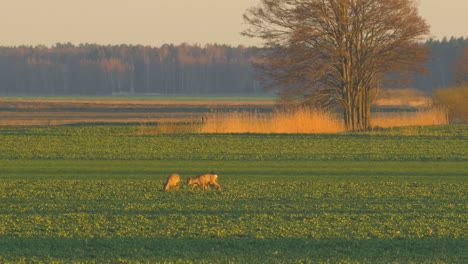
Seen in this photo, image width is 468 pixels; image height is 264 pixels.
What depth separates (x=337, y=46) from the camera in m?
37.0

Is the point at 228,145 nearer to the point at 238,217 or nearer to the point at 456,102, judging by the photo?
the point at 238,217

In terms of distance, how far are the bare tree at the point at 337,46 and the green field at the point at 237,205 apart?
343 inches

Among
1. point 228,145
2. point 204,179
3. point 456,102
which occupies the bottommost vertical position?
point 228,145

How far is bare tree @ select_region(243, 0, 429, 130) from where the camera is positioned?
117 ft

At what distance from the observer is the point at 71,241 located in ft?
36.0

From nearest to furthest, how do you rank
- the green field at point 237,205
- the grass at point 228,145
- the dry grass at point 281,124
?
the green field at point 237,205, the grass at point 228,145, the dry grass at point 281,124

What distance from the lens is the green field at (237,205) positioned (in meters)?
10.4

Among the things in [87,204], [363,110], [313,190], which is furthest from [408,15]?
[87,204]

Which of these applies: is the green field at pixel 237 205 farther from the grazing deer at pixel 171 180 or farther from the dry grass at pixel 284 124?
the dry grass at pixel 284 124

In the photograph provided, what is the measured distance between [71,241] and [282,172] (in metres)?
10.1

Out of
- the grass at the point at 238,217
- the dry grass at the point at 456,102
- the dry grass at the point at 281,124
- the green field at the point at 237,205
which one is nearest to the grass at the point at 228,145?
the green field at the point at 237,205

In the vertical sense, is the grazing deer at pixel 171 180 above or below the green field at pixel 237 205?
above

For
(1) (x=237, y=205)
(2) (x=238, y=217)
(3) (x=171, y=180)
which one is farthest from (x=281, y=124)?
(2) (x=238, y=217)

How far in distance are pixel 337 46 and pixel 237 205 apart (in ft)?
78.0
